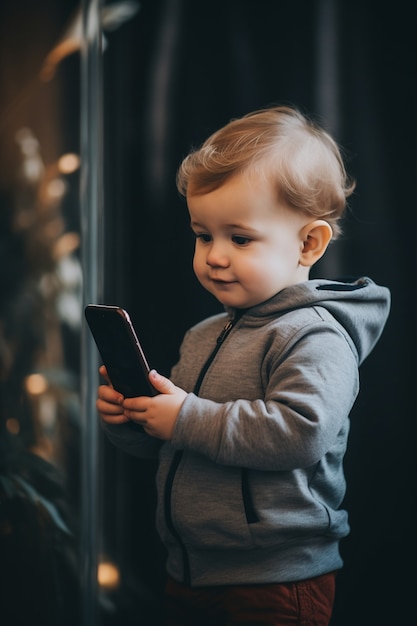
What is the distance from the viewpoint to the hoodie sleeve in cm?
86

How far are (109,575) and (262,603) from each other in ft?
2.69

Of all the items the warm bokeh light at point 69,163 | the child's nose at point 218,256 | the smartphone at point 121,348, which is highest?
the warm bokeh light at point 69,163

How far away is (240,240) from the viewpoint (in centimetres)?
96

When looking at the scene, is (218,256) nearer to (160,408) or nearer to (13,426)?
(160,408)

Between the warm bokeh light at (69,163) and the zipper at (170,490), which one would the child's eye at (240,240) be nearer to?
the zipper at (170,490)

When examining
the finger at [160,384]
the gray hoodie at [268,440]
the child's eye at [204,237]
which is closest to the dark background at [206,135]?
the gray hoodie at [268,440]

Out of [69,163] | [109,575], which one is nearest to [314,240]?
[69,163]

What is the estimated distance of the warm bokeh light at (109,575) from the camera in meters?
1.66

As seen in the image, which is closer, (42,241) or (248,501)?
(248,501)

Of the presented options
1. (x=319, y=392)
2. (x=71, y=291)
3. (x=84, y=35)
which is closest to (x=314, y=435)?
(x=319, y=392)

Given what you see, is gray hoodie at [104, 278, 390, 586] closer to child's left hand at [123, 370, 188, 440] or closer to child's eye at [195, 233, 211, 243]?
child's left hand at [123, 370, 188, 440]

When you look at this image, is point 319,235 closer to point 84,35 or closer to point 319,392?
A: point 319,392

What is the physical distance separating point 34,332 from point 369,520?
2.83 feet

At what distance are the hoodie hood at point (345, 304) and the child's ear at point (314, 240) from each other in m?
0.04
